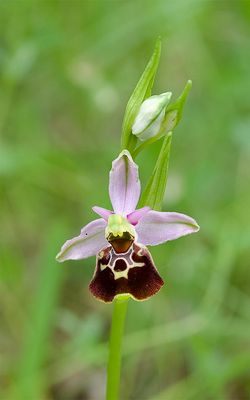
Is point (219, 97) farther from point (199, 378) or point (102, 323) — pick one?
point (199, 378)

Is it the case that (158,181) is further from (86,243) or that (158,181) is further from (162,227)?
(86,243)

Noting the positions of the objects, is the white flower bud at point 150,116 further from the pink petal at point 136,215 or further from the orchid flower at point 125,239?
the pink petal at point 136,215

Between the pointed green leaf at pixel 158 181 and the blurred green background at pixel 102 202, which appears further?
the blurred green background at pixel 102 202

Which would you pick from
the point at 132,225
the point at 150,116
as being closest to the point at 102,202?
the point at 132,225

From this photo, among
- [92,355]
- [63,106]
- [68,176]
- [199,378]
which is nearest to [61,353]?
[92,355]

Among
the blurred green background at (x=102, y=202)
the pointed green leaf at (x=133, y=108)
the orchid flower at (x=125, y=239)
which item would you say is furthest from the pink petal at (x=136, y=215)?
the blurred green background at (x=102, y=202)

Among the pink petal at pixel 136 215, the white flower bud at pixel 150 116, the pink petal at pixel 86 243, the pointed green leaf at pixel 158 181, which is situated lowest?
the pink petal at pixel 86 243
